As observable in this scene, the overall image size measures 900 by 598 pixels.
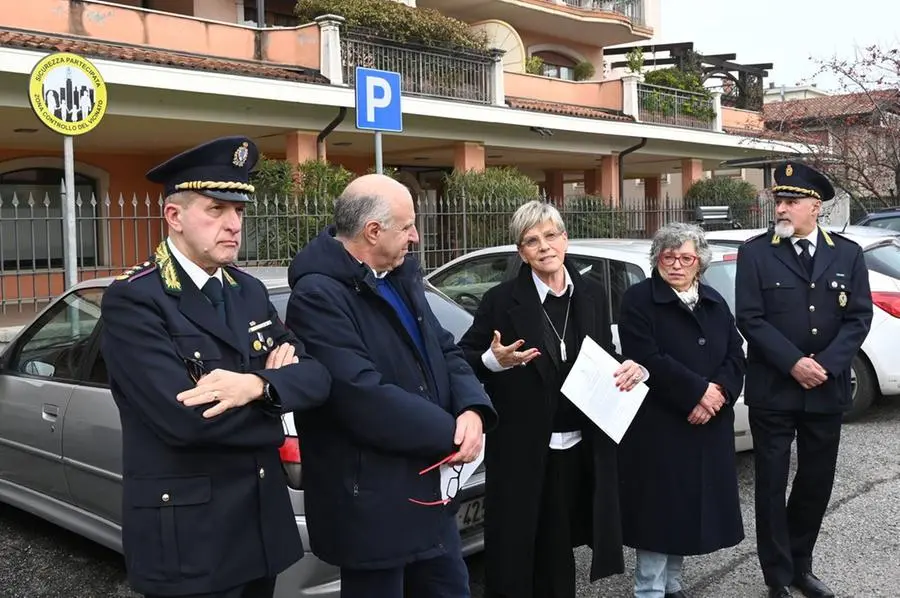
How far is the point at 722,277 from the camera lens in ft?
18.9

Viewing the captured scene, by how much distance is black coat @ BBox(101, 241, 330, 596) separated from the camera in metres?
2.22

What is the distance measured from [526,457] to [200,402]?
57.5 inches

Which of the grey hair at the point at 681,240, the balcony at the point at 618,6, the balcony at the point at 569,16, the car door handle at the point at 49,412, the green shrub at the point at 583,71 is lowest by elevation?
the car door handle at the point at 49,412

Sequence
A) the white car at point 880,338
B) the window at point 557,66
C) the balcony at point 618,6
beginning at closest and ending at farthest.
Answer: the white car at point 880,338
the balcony at point 618,6
the window at point 557,66

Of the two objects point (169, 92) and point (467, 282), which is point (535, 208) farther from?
point (169, 92)

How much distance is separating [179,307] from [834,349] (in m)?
2.81

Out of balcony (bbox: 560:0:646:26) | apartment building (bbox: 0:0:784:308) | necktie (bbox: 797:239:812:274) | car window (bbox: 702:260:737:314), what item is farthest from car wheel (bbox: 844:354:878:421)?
balcony (bbox: 560:0:646:26)

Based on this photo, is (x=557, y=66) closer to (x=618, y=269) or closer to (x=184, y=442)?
(x=618, y=269)

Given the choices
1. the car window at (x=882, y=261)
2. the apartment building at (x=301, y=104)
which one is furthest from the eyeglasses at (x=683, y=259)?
the apartment building at (x=301, y=104)

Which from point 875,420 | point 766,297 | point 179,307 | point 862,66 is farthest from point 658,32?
point 179,307

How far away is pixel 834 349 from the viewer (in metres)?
3.76

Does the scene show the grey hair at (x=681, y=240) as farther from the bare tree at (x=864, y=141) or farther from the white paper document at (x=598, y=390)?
the bare tree at (x=864, y=141)

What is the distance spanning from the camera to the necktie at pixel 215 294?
2432 mm

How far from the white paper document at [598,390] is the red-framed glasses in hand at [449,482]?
2.39 ft
